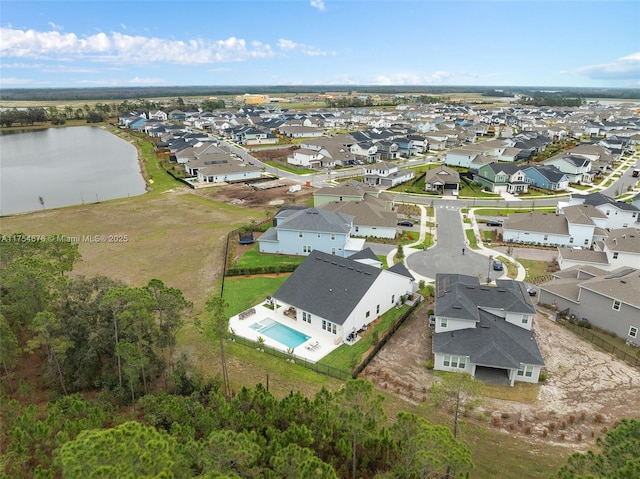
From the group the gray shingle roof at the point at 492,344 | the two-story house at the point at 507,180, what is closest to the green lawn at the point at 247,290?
the gray shingle roof at the point at 492,344

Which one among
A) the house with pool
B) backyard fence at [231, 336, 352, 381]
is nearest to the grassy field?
backyard fence at [231, 336, 352, 381]

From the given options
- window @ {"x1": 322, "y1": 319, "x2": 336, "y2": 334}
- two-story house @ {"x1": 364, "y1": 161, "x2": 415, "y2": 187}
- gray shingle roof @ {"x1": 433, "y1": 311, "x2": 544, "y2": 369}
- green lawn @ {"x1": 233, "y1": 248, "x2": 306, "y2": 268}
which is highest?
two-story house @ {"x1": 364, "y1": 161, "x2": 415, "y2": 187}

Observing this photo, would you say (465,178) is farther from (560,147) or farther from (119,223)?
(119,223)

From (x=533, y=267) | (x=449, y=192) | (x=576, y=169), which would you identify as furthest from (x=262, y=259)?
(x=576, y=169)

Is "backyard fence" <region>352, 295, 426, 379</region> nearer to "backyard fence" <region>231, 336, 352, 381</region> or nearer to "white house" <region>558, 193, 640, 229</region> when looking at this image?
"backyard fence" <region>231, 336, 352, 381</region>

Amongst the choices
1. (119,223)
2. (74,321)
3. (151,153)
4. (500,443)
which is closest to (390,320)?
(500,443)

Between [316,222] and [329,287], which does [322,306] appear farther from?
[316,222]

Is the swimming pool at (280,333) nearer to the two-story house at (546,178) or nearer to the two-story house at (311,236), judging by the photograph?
the two-story house at (311,236)

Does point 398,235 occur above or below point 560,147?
below
